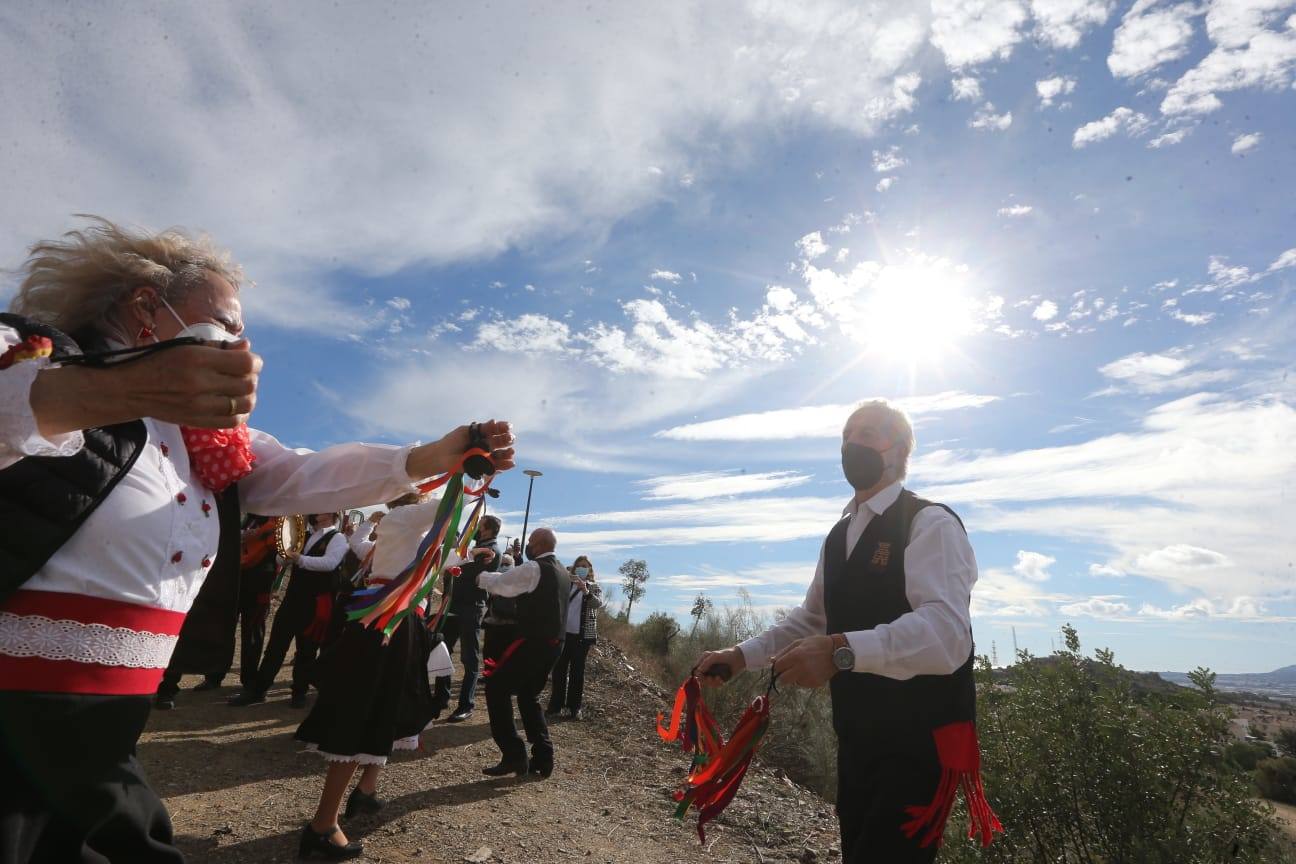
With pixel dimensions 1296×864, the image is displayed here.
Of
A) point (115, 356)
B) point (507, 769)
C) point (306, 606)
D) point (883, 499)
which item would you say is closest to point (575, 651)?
point (507, 769)

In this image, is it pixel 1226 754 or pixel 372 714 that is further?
pixel 372 714

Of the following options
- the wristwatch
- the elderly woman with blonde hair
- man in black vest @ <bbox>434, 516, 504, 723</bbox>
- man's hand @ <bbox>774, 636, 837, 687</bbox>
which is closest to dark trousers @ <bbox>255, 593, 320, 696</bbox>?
man in black vest @ <bbox>434, 516, 504, 723</bbox>

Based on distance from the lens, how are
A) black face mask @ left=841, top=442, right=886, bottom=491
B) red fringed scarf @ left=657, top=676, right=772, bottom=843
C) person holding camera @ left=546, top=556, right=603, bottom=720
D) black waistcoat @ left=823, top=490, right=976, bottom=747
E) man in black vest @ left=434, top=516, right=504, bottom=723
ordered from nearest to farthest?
black waistcoat @ left=823, top=490, right=976, bottom=747, red fringed scarf @ left=657, top=676, right=772, bottom=843, black face mask @ left=841, top=442, right=886, bottom=491, man in black vest @ left=434, top=516, right=504, bottom=723, person holding camera @ left=546, top=556, right=603, bottom=720

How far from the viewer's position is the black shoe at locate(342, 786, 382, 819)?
4.97 metres

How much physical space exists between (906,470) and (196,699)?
26.1 ft

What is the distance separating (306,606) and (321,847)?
379 centimetres

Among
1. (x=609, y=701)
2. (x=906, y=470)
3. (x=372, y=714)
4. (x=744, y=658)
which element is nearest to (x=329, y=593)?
(x=372, y=714)

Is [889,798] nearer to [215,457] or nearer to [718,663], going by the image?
[718,663]

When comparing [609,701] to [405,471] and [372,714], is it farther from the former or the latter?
[405,471]

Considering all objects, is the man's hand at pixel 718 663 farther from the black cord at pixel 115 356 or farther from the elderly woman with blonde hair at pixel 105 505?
the black cord at pixel 115 356

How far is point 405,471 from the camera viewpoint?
215 cm

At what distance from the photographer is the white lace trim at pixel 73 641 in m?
1.41

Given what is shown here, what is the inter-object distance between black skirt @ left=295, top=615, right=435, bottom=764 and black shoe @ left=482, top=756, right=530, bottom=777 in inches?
81.7

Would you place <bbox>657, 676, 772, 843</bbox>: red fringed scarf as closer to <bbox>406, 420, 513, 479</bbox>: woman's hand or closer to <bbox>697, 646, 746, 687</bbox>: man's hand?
<bbox>697, 646, 746, 687</bbox>: man's hand
